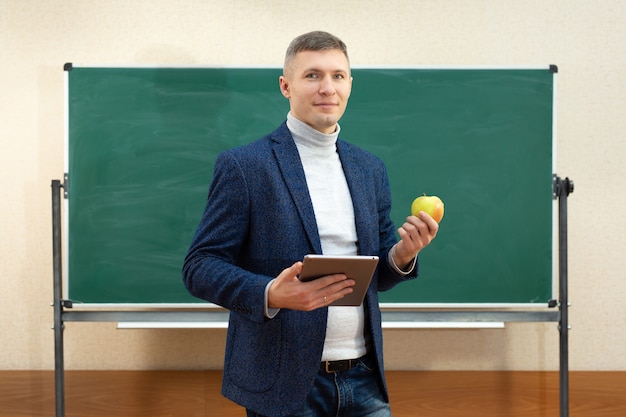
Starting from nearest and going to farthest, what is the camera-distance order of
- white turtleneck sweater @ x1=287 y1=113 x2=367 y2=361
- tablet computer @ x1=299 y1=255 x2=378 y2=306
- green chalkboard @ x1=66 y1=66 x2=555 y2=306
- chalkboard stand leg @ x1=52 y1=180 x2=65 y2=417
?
1. tablet computer @ x1=299 y1=255 x2=378 y2=306
2. white turtleneck sweater @ x1=287 y1=113 x2=367 y2=361
3. chalkboard stand leg @ x1=52 y1=180 x2=65 y2=417
4. green chalkboard @ x1=66 y1=66 x2=555 y2=306

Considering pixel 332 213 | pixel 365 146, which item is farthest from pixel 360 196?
pixel 365 146

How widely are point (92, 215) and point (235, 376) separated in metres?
1.51

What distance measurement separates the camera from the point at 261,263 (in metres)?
1.41

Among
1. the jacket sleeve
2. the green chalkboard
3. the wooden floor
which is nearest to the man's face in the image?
the jacket sleeve

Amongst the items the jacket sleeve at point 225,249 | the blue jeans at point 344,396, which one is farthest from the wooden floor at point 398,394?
the jacket sleeve at point 225,249

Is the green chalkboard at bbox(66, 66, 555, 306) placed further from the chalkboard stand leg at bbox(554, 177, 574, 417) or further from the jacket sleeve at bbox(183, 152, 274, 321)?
the jacket sleeve at bbox(183, 152, 274, 321)

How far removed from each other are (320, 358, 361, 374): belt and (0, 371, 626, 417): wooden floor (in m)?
1.57

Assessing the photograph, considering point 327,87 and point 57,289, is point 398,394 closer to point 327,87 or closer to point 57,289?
point 57,289

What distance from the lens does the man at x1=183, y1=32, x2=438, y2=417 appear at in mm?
1347

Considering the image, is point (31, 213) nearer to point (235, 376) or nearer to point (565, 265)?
point (235, 376)

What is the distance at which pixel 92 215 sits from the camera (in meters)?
2.70

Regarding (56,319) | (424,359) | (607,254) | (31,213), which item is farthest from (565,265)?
(31,213)

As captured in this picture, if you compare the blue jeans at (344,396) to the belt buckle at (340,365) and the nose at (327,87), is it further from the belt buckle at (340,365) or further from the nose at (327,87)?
the nose at (327,87)

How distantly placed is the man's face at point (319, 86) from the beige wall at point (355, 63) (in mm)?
1439
